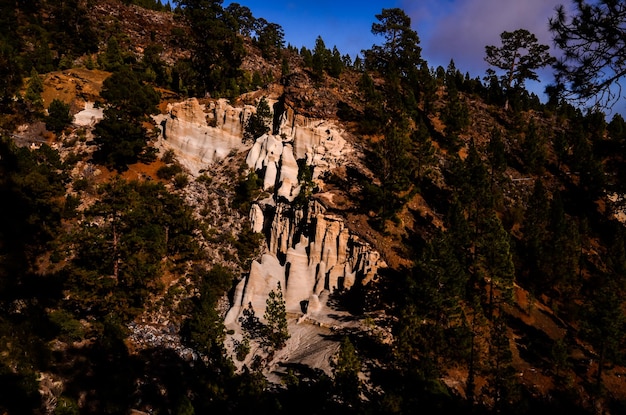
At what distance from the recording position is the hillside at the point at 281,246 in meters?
27.7

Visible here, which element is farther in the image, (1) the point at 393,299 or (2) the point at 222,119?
(2) the point at 222,119

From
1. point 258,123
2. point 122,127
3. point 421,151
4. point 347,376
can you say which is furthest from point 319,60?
point 347,376

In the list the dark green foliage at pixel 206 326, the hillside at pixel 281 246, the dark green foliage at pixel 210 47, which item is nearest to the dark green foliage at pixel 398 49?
the hillside at pixel 281 246

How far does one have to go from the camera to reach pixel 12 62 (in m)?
55.1

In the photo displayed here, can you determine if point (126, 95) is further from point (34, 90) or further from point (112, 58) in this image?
point (112, 58)

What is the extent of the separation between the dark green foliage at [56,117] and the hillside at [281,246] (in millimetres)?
292

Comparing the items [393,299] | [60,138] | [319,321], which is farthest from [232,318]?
[60,138]

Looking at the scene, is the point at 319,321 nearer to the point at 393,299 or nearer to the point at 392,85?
the point at 393,299

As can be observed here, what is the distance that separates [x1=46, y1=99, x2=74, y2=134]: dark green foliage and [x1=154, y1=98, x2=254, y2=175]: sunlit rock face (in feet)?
42.9

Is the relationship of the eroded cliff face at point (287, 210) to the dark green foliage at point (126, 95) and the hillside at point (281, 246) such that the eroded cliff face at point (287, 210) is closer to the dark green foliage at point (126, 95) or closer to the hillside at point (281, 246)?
the hillside at point (281, 246)

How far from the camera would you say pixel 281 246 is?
44.6 meters

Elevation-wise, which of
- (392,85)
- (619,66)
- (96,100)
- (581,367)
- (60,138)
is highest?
(392,85)

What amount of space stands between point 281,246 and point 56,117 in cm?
3794

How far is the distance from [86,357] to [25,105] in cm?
4393
